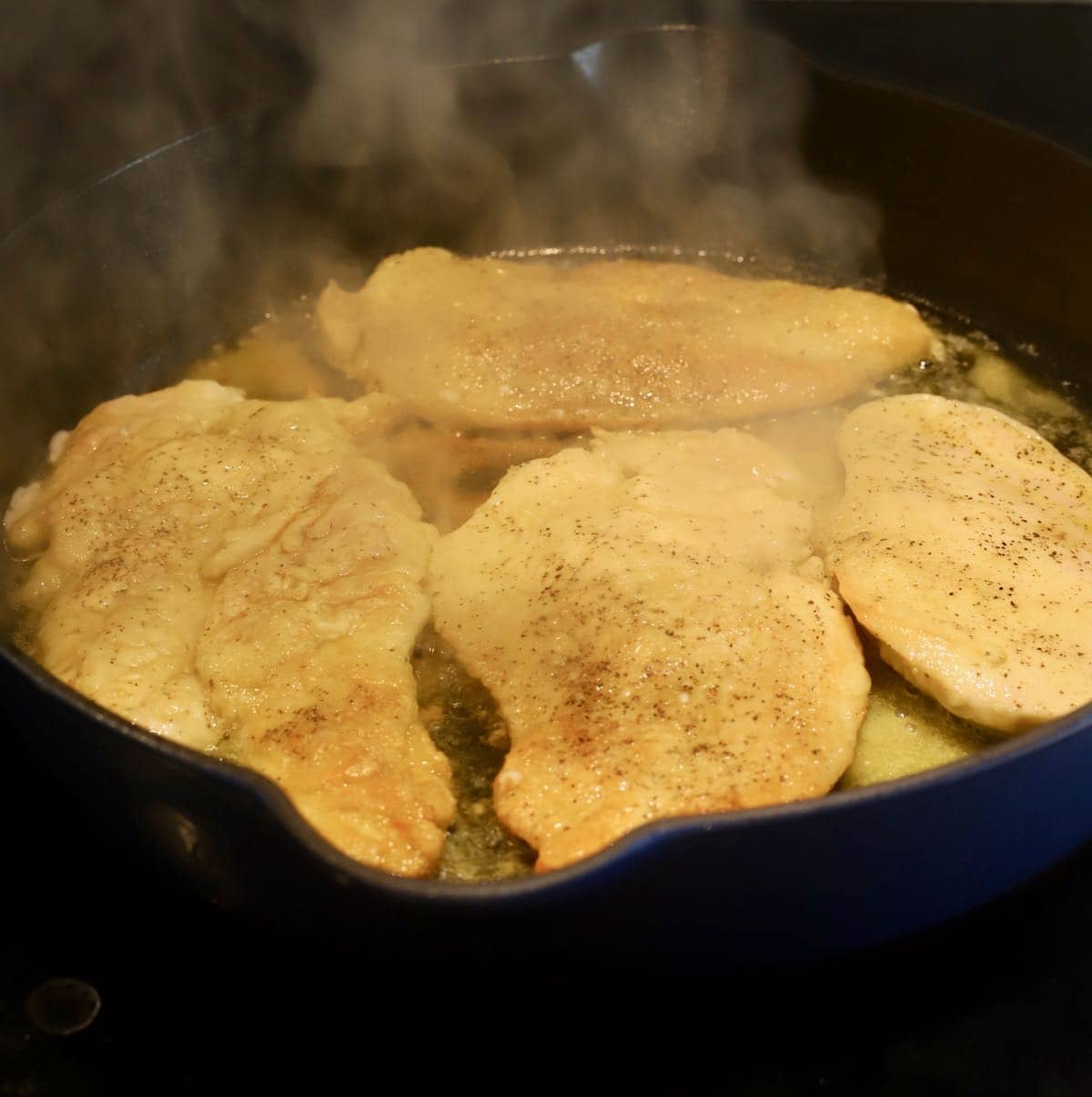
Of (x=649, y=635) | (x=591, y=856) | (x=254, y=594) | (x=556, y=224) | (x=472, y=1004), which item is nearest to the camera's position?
(x=591, y=856)

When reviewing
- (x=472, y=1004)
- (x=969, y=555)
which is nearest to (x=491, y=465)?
(x=969, y=555)

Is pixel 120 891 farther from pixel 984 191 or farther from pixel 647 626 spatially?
pixel 984 191

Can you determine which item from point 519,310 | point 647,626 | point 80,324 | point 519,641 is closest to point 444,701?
point 519,641

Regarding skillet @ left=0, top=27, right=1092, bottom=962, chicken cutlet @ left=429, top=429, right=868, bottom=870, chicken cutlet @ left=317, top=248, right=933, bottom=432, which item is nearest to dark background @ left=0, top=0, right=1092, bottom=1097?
skillet @ left=0, top=27, right=1092, bottom=962

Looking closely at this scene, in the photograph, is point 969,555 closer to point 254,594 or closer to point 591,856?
point 591,856

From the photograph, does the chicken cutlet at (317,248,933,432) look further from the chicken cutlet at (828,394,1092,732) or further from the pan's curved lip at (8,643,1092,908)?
→ the pan's curved lip at (8,643,1092,908)

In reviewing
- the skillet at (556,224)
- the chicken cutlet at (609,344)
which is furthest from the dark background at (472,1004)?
the chicken cutlet at (609,344)
